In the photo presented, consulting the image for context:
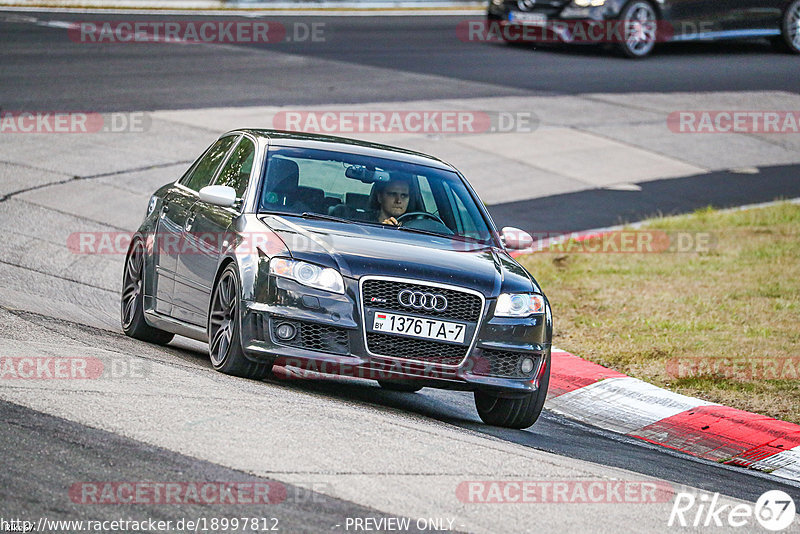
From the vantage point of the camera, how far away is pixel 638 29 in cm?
2609

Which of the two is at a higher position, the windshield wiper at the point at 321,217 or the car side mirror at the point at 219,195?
the car side mirror at the point at 219,195

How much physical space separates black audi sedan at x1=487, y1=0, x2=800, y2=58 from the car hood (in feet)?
56.0

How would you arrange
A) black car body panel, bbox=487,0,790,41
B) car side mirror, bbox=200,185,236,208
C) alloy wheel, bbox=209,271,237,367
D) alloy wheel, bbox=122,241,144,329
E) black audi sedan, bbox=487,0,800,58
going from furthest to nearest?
black audi sedan, bbox=487,0,800,58
black car body panel, bbox=487,0,790,41
alloy wheel, bbox=122,241,144,329
car side mirror, bbox=200,185,236,208
alloy wheel, bbox=209,271,237,367

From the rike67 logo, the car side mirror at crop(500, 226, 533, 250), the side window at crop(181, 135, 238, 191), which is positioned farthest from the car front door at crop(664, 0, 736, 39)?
the rike67 logo

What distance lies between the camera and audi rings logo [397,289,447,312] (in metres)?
7.37

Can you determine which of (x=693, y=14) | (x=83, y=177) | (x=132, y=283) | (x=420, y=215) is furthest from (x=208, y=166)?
(x=693, y=14)

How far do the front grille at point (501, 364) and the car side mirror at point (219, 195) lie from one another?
1.91 metres

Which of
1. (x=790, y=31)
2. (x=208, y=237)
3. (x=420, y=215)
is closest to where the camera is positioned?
(x=208, y=237)

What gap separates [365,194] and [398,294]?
4.39ft

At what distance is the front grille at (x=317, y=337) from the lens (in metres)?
7.34

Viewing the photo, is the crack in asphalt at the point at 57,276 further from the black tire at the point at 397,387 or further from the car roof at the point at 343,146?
the black tire at the point at 397,387

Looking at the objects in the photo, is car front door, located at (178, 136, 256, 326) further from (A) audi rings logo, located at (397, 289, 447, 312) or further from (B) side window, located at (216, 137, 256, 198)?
(A) audi rings logo, located at (397, 289, 447, 312)

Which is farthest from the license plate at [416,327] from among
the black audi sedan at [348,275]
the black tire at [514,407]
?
the black tire at [514,407]

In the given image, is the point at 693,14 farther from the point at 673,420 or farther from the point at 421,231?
the point at 421,231
